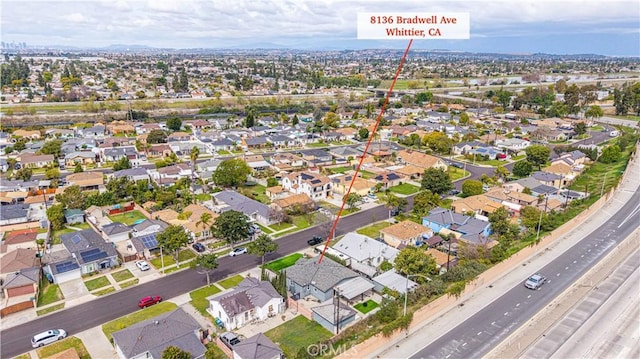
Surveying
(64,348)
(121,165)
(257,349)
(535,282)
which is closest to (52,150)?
(121,165)

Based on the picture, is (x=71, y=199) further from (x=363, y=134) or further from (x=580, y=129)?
(x=580, y=129)

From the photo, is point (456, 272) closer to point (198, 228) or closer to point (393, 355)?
point (393, 355)

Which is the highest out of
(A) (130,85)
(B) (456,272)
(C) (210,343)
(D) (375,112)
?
(A) (130,85)

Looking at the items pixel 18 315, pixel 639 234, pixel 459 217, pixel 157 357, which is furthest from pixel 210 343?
pixel 639 234

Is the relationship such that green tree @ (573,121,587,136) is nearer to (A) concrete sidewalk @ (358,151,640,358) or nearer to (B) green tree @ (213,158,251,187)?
(A) concrete sidewalk @ (358,151,640,358)

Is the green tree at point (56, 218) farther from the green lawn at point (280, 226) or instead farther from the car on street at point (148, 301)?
the green lawn at point (280, 226)

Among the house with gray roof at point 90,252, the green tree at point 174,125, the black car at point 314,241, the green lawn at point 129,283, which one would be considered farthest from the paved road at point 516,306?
the green tree at point 174,125

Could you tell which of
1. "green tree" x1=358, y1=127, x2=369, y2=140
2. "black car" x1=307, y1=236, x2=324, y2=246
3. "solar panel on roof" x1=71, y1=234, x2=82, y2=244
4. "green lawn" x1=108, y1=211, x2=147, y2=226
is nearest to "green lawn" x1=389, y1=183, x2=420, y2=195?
"black car" x1=307, y1=236, x2=324, y2=246
